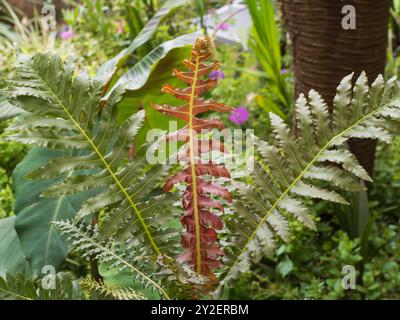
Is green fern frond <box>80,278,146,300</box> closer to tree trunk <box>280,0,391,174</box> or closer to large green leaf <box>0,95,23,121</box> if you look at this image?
large green leaf <box>0,95,23,121</box>

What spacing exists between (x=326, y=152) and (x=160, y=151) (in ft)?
1.10

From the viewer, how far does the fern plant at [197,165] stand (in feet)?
3.16

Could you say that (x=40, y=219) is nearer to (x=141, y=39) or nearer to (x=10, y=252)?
(x=10, y=252)

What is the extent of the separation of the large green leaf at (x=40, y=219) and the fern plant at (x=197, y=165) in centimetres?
59

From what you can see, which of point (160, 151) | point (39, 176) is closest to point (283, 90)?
point (160, 151)

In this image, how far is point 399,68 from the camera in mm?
2941

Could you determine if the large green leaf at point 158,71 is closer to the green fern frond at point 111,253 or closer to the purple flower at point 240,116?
the green fern frond at point 111,253

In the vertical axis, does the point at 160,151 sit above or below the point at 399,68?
above

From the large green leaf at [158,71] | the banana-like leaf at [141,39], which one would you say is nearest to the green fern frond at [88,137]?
the large green leaf at [158,71]

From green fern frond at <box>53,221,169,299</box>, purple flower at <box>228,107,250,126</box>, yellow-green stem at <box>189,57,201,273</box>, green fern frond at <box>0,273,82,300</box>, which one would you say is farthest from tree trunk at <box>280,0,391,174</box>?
green fern frond at <box>0,273,82,300</box>

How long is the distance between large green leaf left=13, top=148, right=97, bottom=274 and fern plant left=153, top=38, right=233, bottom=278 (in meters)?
0.59

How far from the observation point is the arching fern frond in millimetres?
950

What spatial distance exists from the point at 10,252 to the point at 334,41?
1353 mm

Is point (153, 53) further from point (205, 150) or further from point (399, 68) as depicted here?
point (399, 68)
